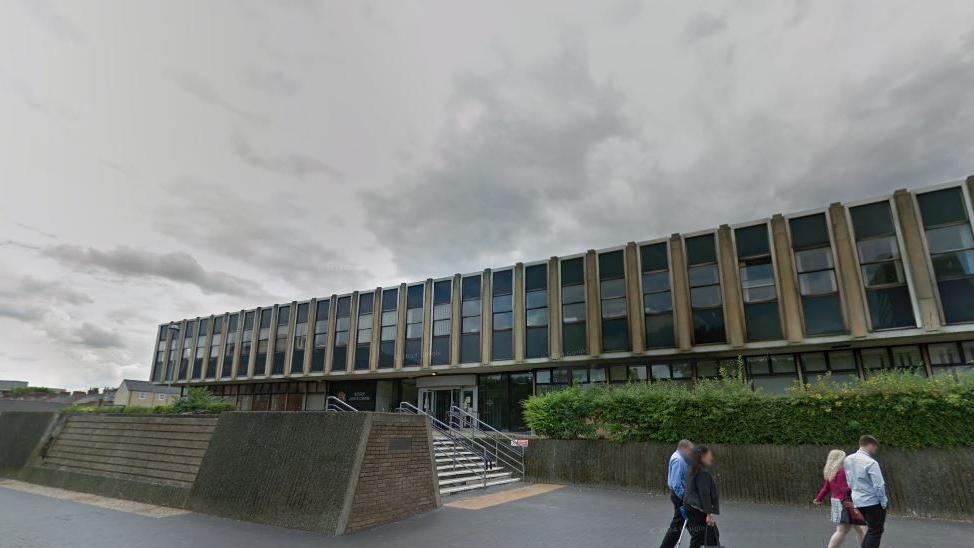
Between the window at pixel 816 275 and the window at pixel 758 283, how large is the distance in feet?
2.90

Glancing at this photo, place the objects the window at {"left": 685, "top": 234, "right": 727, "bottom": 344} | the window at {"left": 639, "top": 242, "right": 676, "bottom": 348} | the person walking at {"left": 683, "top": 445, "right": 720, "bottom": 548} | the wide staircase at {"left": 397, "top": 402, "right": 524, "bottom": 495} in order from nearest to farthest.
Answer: the person walking at {"left": 683, "top": 445, "right": 720, "bottom": 548}, the wide staircase at {"left": 397, "top": 402, "right": 524, "bottom": 495}, the window at {"left": 685, "top": 234, "right": 727, "bottom": 344}, the window at {"left": 639, "top": 242, "right": 676, "bottom": 348}

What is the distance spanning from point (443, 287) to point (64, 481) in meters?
16.4

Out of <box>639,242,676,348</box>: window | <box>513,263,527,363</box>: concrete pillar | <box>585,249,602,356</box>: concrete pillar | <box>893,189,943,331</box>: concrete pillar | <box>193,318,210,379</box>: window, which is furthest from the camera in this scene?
<box>193,318,210,379</box>: window

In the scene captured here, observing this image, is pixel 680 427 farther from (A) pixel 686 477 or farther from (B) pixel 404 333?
(B) pixel 404 333

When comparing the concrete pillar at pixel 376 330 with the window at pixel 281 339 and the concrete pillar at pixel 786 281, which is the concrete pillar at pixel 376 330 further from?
the concrete pillar at pixel 786 281

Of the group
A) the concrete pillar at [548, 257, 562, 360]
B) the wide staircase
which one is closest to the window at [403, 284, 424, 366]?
the concrete pillar at [548, 257, 562, 360]

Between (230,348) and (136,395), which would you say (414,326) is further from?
(136,395)

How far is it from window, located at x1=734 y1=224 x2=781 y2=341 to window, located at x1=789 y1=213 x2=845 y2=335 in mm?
885

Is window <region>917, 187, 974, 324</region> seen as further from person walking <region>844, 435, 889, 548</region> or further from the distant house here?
the distant house

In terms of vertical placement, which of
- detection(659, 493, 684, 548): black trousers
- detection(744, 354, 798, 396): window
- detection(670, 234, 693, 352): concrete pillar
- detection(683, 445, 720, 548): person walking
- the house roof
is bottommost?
detection(659, 493, 684, 548): black trousers

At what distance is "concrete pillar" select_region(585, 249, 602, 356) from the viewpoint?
68.8 ft

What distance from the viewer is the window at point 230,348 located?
35406mm

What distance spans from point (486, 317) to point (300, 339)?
46.3 feet

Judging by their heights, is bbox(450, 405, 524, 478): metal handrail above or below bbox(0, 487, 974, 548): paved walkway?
above
